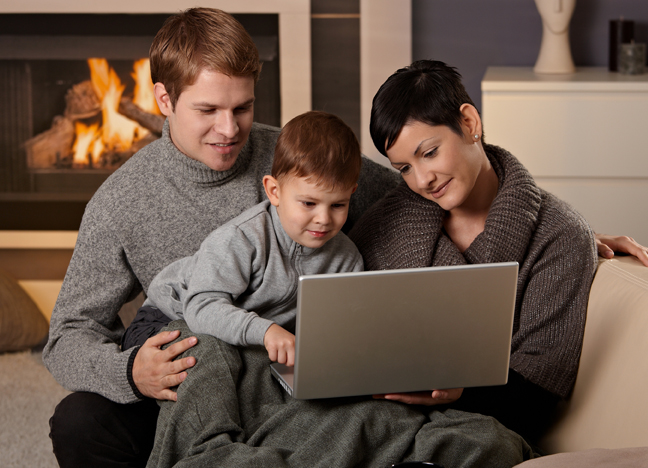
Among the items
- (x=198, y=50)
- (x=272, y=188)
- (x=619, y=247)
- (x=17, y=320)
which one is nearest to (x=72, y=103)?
(x=17, y=320)

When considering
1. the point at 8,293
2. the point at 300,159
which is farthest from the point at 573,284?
the point at 8,293

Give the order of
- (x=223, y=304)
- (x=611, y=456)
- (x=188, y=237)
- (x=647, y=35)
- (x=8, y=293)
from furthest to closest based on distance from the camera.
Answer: (x=647, y=35) < (x=8, y=293) < (x=188, y=237) < (x=223, y=304) < (x=611, y=456)

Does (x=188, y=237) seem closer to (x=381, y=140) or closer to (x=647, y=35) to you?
(x=381, y=140)

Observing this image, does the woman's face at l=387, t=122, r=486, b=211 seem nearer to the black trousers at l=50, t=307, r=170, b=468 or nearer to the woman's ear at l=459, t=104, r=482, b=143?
the woman's ear at l=459, t=104, r=482, b=143

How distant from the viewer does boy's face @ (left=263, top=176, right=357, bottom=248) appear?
128cm

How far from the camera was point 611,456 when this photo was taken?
0.93 metres

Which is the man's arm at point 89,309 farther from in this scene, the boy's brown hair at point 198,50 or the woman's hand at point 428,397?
the woman's hand at point 428,397

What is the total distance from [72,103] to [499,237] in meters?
2.29

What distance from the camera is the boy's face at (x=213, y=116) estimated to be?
1.41m

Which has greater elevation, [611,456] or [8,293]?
[611,456]

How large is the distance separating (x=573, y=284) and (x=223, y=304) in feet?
2.29

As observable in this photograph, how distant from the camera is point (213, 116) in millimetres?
1438

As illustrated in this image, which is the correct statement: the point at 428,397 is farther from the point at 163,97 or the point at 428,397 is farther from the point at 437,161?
the point at 163,97

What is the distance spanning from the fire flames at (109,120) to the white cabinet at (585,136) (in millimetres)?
1479
